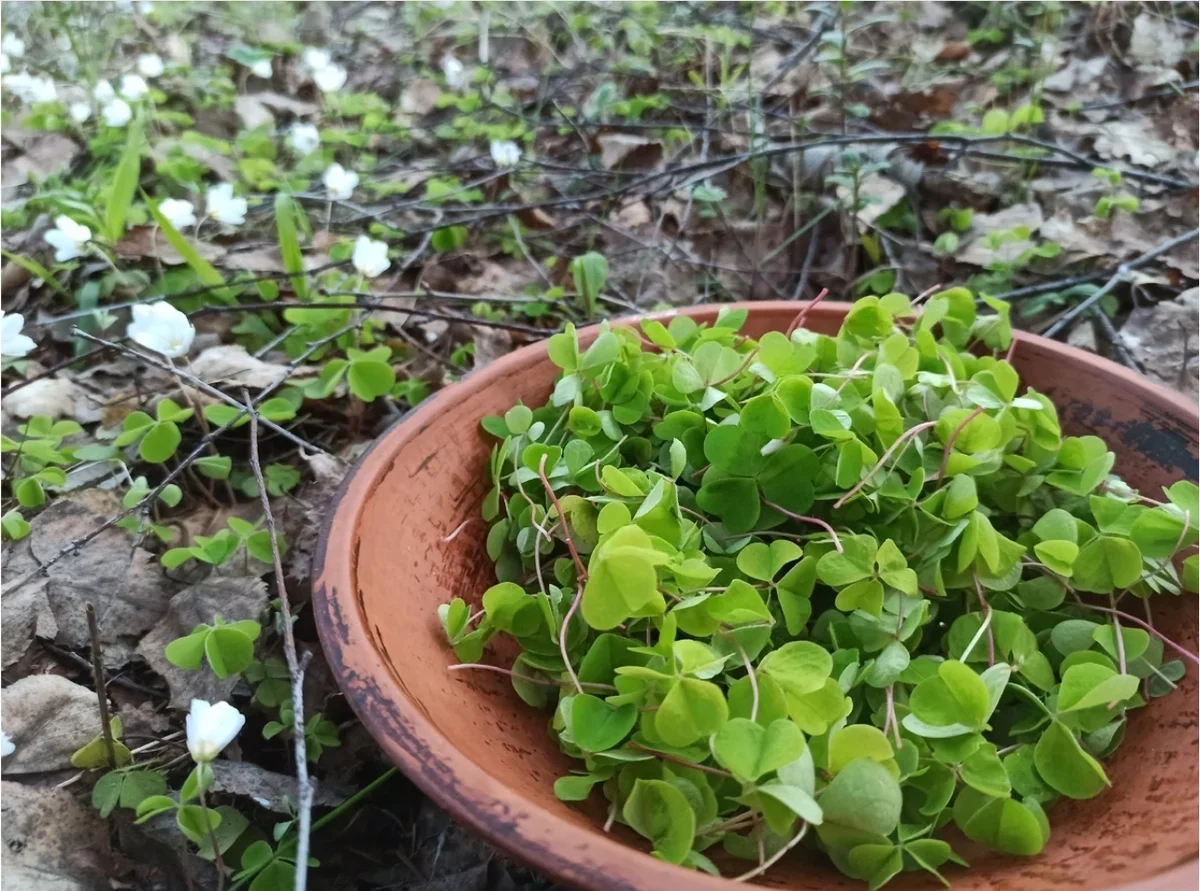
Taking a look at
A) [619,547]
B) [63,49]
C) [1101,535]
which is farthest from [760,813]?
[63,49]

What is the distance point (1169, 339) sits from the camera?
4.15ft

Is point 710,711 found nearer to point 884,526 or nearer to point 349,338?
point 884,526

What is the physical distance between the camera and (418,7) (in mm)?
3029

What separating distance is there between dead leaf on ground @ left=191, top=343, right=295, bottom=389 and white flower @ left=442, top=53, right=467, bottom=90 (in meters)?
1.42

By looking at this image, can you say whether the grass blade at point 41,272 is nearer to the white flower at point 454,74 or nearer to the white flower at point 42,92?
the white flower at point 42,92

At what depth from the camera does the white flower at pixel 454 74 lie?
2293 mm

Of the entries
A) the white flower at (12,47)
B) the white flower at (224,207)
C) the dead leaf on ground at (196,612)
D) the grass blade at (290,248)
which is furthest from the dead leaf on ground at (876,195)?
the white flower at (12,47)

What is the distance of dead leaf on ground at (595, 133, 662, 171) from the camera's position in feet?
6.33

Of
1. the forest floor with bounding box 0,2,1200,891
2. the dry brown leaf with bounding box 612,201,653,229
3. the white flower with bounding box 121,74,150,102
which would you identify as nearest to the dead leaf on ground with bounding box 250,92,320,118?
the forest floor with bounding box 0,2,1200,891

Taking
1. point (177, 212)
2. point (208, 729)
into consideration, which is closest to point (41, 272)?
point (177, 212)

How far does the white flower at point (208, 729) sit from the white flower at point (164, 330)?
0.48 meters

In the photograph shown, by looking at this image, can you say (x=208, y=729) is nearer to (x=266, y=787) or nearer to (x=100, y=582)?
(x=266, y=787)

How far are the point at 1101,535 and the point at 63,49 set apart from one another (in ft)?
9.97

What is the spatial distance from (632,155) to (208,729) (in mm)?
1667
